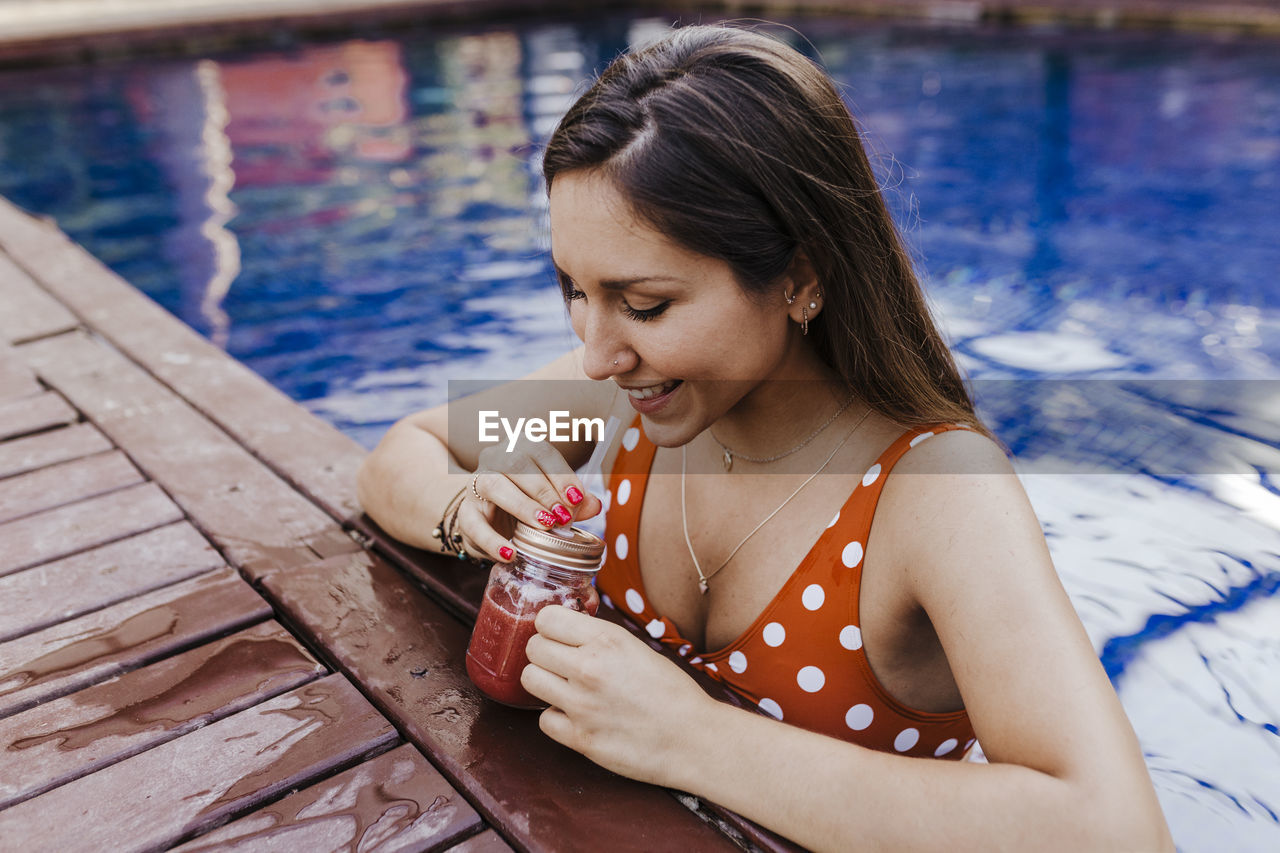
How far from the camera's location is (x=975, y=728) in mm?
1303

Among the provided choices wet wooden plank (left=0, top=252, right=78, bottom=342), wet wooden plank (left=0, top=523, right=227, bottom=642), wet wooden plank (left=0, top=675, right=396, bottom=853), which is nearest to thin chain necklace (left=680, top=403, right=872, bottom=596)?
wet wooden plank (left=0, top=675, right=396, bottom=853)

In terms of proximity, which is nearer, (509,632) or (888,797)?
(888,797)

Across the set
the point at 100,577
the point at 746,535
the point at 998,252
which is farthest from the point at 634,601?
the point at 998,252

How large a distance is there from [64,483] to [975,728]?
1.90 meters

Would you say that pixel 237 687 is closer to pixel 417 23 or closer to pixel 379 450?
pixel 379 450

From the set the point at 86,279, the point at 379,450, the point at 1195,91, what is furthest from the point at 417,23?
the point at 379,450

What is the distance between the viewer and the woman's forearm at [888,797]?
1.16 m

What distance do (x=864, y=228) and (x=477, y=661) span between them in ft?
2.78

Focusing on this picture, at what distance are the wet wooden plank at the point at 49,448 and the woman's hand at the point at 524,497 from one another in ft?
4.01

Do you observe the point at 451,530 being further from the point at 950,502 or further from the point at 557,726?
the point at 950,502

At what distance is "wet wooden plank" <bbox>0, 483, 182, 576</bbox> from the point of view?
6.39 feet

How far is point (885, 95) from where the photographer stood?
10.0m

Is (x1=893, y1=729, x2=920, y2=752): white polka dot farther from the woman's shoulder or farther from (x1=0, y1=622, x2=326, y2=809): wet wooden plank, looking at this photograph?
(x1=0, y1=622, x2=326, y2=809): wet wooden plank

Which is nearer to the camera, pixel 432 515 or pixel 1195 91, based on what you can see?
pixel 432 515
